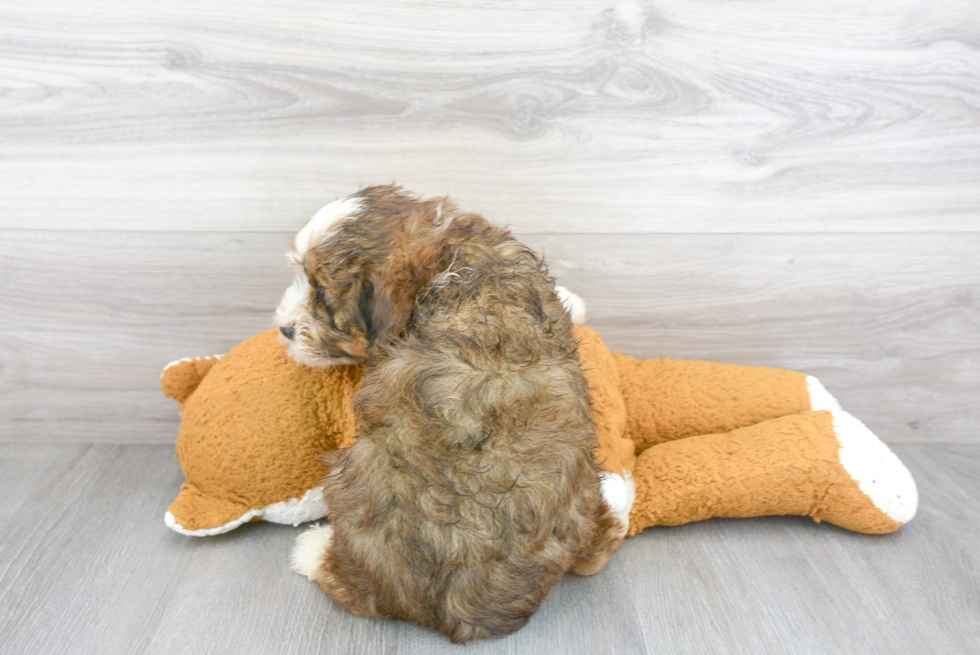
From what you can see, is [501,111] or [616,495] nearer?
[616,495]

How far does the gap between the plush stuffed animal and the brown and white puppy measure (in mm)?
278

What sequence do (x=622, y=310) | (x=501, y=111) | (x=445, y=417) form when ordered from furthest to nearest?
(x=622, y=310), (x=501, y=111), (x=445, y=417)

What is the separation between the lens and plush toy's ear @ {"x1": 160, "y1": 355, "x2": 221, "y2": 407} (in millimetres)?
1875

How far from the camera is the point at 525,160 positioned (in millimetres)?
1911

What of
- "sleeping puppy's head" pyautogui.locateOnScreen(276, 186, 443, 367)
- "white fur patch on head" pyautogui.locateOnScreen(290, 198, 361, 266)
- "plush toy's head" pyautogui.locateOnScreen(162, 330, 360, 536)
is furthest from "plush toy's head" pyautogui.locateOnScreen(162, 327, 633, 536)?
"white fur patch on head" pyautogui.locateOnScreen(290, 198, 361, 266)

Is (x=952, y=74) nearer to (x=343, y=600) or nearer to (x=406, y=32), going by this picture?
(x=406, y=32)

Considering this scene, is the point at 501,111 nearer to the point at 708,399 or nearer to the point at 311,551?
the point at 708,399

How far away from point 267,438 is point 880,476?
150 cm

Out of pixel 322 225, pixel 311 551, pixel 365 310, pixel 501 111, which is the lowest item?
pixel 311 551

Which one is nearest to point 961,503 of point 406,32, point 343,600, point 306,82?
point 343,600

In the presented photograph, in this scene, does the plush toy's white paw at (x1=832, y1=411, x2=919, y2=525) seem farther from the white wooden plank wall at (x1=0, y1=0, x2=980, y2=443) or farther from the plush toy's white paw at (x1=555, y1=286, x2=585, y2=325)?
the plush toy's white paw at (x1=555, y1=286, x2=585, y2=325)

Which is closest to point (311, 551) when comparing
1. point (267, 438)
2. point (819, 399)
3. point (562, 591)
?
point (267, 438)

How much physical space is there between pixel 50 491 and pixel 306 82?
1.34 metres

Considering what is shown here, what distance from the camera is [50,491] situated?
1.93 metres
